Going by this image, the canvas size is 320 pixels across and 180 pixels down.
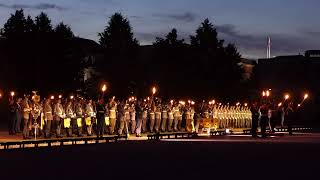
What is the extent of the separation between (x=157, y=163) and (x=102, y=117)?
52.7 ft

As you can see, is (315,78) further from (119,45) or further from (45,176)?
(45,176)

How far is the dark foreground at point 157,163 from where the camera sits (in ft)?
57.0

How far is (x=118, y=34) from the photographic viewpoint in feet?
253

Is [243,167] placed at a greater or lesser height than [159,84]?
lesser

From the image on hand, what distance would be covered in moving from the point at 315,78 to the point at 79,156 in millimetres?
94497

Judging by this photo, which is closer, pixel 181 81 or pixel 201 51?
pixel 181 81

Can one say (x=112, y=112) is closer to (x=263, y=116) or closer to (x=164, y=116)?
(x=164, y=116)

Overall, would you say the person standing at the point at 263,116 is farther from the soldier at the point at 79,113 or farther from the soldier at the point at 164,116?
the soldier at the point at 79,113

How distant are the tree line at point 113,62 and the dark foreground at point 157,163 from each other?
141ft

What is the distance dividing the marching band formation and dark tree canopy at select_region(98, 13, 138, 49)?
25347 millimetres

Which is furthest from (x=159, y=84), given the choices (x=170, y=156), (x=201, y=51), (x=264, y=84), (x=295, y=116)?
(x=170, y=156)

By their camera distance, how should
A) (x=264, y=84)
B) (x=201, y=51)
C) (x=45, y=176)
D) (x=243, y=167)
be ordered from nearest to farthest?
1. (x=45, y=176)
2. (x=243, y=167)
3. (x=201, y=51)
4. (x=264, y=84)

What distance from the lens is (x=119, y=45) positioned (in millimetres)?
75500

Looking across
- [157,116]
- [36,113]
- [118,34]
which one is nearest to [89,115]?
[36,113]
